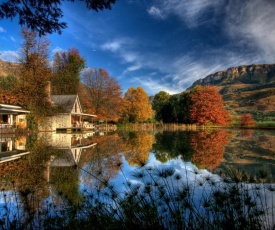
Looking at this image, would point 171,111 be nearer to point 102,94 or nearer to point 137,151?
point 102,94

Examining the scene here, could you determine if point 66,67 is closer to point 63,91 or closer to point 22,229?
point 63,91

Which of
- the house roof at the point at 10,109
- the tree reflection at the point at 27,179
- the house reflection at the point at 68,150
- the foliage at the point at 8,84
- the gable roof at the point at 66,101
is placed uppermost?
the foliage at the point at 8,84

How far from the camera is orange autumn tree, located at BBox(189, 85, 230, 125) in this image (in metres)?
40.8

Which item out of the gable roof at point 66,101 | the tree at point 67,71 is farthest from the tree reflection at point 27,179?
the tree at point 67,71

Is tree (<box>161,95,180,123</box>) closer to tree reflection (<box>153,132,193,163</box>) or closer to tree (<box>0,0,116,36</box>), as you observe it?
tree reflection (<box>153,132,193,163</box>)

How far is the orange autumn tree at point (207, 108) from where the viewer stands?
40.8m

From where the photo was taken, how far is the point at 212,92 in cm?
4150

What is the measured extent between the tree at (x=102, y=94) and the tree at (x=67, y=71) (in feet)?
5.64

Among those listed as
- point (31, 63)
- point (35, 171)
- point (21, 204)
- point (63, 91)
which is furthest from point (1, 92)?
point (21, 204)

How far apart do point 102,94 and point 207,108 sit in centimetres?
1758

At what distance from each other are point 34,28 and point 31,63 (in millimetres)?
23000

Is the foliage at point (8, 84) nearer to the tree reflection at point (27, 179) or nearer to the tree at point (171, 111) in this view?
the tree reflection at point (27, 179)

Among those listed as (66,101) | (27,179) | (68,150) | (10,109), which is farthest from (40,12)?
(66,101)

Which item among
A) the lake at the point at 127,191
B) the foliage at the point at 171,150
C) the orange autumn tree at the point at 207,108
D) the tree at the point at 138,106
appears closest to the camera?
the lake at the point at 127,191
